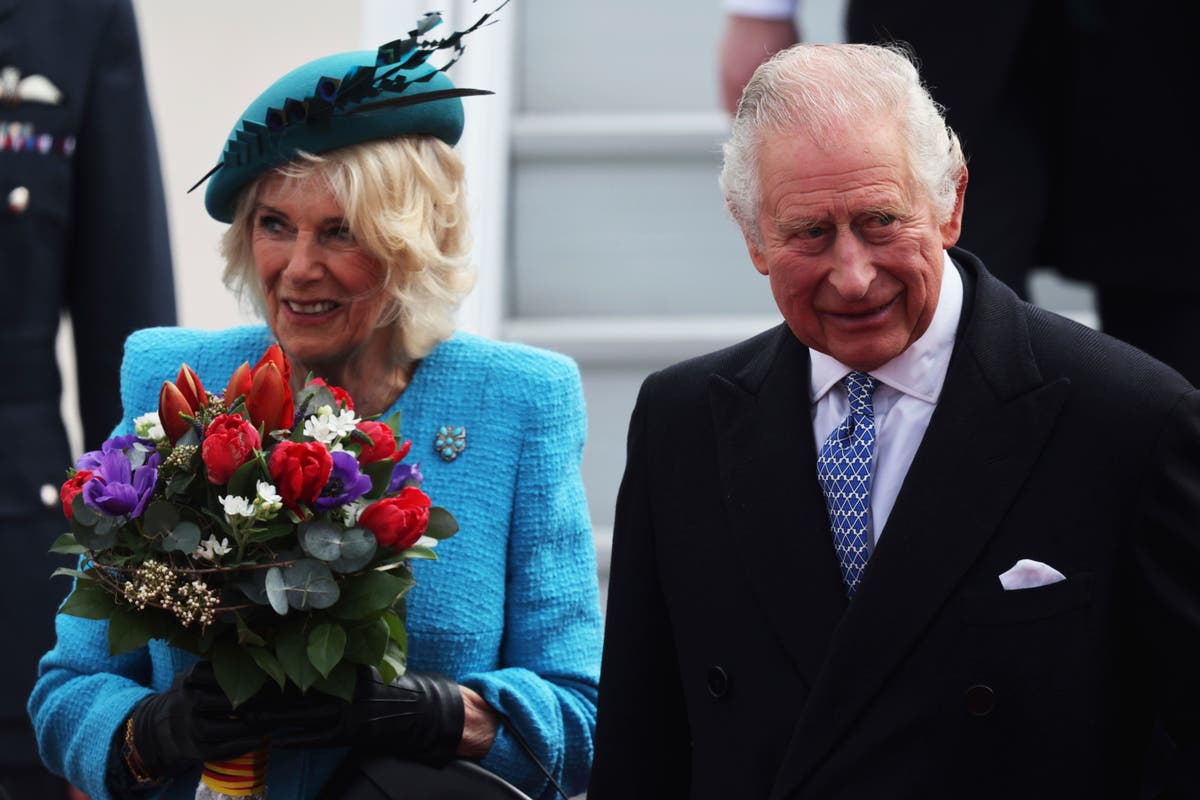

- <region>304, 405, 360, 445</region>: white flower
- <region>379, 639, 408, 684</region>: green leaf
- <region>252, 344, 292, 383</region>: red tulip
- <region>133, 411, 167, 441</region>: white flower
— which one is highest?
<region>252, 344, 292, 383</region>: red tulip

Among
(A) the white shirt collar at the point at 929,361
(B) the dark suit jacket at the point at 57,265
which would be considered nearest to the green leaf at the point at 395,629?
(A) the white shirt collar at the point at 929,361

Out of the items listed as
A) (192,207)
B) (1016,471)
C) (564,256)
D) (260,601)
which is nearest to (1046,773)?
(1016,471)

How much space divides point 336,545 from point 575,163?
258 centimetres

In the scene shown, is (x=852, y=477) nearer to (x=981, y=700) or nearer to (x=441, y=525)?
(x=981, y=700)

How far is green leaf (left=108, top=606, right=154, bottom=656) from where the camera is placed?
8.17 feet

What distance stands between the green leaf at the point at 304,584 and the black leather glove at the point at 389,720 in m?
0.25

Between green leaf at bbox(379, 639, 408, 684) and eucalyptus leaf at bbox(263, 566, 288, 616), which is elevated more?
eucalyptus leaf at bbox(263, 566, 288, 616)

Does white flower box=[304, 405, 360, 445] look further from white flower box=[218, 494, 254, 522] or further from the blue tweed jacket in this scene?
the blue tweed jacket

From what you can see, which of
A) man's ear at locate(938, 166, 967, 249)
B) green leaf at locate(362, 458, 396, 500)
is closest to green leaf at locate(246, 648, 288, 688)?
green leaf at locate(362, 458, 396, 500)

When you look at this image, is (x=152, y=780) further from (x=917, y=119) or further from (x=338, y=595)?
(x=917, y=119)

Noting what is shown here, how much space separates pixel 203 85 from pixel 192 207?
13.0 inches

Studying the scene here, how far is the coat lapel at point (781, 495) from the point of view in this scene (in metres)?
2.40

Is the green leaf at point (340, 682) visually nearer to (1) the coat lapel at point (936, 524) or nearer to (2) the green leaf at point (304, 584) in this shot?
(2) the green leaf at point (304, 584)

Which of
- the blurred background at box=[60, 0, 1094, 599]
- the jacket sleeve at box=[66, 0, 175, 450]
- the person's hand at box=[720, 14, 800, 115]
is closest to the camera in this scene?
the jacket sleeve at box=[66, 0, 175, 450]
